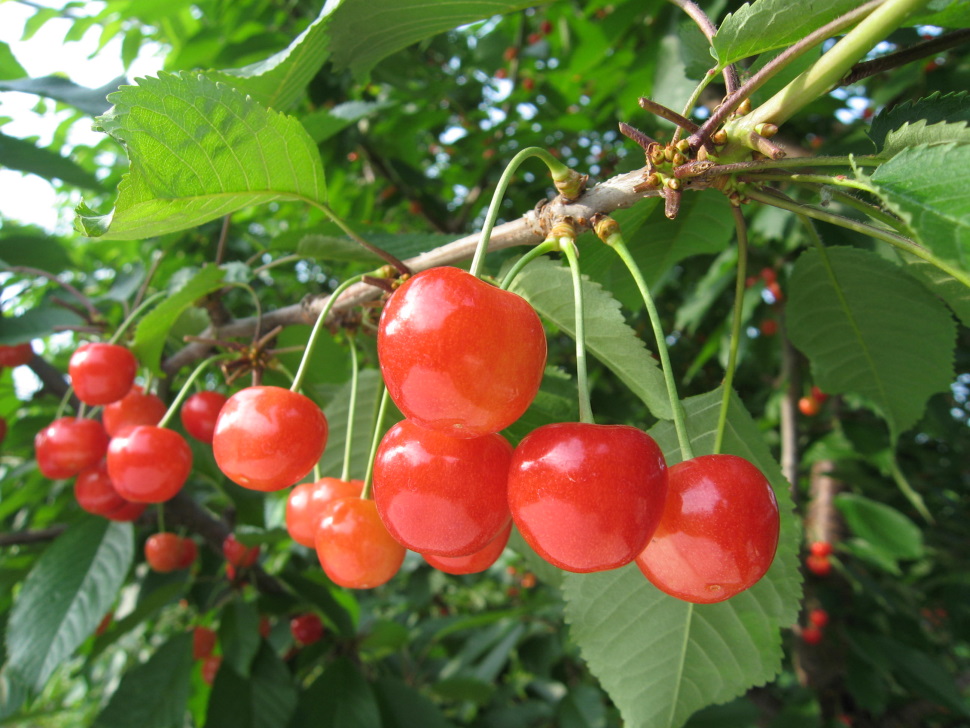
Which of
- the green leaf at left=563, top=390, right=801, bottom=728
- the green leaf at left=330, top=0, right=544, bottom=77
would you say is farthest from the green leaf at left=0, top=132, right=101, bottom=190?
the green leaf at left=563, top=390, right=801, bottom=728

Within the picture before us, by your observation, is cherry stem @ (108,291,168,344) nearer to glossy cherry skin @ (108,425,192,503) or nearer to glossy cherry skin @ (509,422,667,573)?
glossy cherry skin @ (108,425,192,503)

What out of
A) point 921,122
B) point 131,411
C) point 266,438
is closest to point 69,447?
point 131,411

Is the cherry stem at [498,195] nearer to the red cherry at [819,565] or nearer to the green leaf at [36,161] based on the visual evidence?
the green leaf at [36,161]

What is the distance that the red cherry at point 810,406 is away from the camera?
394cm

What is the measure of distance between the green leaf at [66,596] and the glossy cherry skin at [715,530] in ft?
5.69

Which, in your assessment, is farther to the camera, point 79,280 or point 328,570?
point 79,280

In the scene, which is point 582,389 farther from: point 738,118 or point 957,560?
point 957,560

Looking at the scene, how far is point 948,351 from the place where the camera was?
1.28 metres

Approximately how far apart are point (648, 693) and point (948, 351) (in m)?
0.90

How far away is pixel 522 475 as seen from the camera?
26.3 inches

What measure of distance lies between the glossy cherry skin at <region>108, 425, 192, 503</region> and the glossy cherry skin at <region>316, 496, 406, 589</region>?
0.48 meters

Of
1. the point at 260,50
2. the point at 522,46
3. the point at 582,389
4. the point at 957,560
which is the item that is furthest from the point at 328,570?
the point at 957,560

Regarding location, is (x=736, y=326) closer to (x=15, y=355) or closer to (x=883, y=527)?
(x=15, y=355)

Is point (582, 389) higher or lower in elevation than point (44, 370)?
higher
